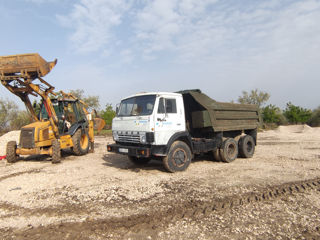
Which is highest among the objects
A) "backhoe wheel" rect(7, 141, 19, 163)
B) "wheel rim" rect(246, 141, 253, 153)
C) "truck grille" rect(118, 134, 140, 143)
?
"truck grille" rect(118, 134, 140, 143)

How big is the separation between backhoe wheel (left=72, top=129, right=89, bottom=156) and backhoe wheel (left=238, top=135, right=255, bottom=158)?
22.4ft

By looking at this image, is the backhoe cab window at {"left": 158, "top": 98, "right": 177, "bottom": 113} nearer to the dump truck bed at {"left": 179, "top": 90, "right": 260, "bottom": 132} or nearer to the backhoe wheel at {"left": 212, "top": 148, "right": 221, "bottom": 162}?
the dump truck bed at {"left": 179, "top": 90, "right": 260, "bottom": 132}

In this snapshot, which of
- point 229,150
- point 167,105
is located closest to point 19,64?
point 167,105

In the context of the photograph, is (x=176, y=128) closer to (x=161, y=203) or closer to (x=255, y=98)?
(x=161, y=203)

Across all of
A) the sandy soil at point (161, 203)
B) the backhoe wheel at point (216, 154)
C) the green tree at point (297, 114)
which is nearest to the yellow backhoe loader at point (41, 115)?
the sandy soil at point (161, 203)

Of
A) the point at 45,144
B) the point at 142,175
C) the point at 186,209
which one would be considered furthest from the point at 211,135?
the point at 45,144

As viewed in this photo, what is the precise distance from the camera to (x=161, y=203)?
4.30 metres

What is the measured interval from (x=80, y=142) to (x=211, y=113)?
605 cm

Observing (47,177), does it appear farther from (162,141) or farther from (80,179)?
(162,141)

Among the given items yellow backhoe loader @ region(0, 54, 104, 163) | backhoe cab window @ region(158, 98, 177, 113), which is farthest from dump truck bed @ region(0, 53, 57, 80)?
backhoe cab window @ region(158, 98, 177, 113)

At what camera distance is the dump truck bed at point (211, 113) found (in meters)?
7.29

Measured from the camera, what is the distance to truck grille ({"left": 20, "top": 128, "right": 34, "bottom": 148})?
26.7 ft

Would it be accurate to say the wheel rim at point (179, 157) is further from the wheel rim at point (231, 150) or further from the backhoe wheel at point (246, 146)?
the backhoe wheel at point (246, 146)

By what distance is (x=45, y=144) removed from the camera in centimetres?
844
